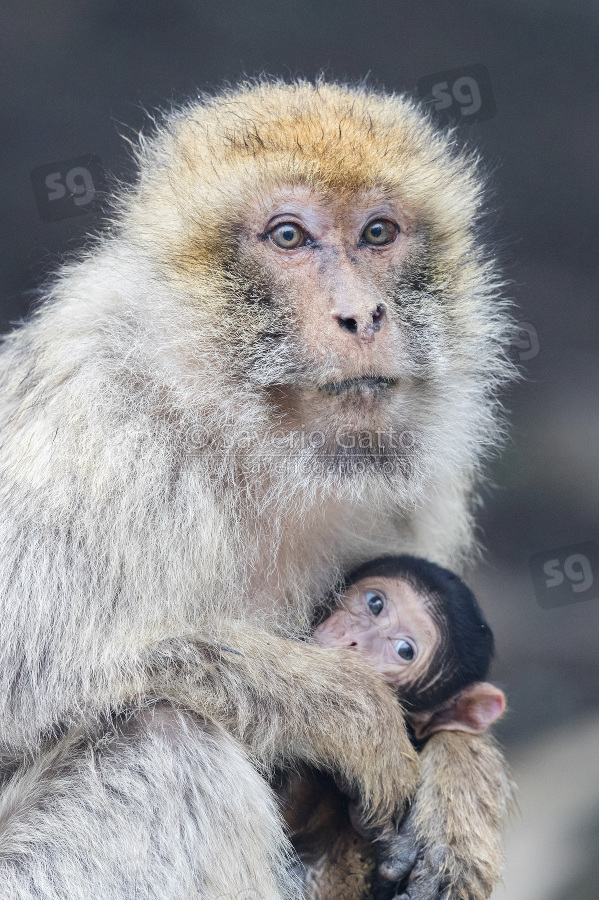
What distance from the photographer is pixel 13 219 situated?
5.23m

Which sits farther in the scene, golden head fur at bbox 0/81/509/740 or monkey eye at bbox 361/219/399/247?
monkey eye at bbox 361/219/399/247

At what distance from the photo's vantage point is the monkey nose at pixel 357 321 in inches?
88.8

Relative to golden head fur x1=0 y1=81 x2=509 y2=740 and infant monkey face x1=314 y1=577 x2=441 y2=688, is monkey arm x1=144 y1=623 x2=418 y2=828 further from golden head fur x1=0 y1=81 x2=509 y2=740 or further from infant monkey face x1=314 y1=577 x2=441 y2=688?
infant monkey face x1=314 y1=577 x2=441 y2=688

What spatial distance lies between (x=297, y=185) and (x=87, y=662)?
1.39 metres

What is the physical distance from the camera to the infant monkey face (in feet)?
9.02

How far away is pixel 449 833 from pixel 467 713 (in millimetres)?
380

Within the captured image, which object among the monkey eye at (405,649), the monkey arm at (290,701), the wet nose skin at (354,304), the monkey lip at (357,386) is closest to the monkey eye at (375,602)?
the monkey eye at (405,649)

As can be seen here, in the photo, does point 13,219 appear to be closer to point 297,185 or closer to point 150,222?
point 150,222

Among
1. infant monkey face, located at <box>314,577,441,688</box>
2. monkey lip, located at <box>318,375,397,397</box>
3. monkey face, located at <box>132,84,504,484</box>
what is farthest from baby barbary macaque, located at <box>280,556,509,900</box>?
monkey lip, located at <box>318,375,397,397</box>

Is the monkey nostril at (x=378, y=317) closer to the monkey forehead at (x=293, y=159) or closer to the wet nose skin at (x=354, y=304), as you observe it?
the wet nose skin at (x=354, y=304)

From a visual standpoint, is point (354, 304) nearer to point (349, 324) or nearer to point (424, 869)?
point (349, 324)

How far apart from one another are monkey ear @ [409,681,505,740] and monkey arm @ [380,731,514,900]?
34 mm

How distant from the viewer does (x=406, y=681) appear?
2.74 meters

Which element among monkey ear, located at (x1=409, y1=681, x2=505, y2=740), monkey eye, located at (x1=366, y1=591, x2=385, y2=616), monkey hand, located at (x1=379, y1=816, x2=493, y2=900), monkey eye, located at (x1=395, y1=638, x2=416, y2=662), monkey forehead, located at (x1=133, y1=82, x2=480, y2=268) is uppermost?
monkey forehead, located at (x1=133, y1=82, x2=480, y2=268)
